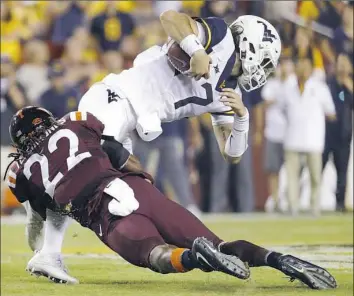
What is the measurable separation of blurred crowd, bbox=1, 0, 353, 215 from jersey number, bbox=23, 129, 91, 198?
244 cm

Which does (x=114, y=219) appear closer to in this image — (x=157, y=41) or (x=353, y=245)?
(x=353, y=245)

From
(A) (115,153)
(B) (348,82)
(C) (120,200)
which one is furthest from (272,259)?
(B) (348,82)

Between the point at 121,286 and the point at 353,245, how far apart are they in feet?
6.41

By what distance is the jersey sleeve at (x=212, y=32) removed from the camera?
3.52m

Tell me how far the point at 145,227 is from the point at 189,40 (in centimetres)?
56

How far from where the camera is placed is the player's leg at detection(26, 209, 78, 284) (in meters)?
3.51

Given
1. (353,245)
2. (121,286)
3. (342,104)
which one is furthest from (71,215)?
(342,104)

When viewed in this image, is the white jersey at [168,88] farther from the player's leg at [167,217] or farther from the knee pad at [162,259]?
the knee pad at [162,259]

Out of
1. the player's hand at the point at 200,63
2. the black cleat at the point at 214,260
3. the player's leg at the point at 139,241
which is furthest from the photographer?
the player's hand at the point at 200,63

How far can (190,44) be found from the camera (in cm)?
333

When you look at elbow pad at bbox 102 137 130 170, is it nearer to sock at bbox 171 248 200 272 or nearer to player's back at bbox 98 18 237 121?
player's back at bbox 98 18 237 121

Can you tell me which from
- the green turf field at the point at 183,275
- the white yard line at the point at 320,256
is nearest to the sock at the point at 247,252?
the green turf field at the point at 183,275

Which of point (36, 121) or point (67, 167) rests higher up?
point (36, 121)

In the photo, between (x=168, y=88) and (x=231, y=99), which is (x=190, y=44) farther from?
(x=168, y=88)
